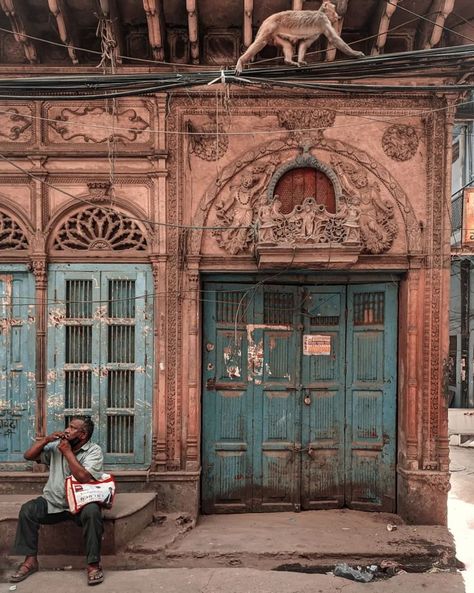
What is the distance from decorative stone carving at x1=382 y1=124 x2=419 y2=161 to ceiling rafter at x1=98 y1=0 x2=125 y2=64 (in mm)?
3016

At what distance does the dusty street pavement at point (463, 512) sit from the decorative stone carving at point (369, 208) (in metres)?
3.05

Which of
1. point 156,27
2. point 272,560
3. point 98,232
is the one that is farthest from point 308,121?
point 272,560

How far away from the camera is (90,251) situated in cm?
507

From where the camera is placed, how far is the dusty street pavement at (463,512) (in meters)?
4.30

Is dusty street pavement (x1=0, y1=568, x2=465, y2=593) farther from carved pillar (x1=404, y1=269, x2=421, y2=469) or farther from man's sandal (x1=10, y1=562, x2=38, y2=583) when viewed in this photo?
carved pillar (x1=404, y1=269, x2=421, y2=469)

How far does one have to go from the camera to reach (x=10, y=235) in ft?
16.7

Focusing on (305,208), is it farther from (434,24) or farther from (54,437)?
(54,437)

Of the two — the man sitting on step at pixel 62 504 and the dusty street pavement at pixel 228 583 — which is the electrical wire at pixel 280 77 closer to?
the man sitting on step at pixel 62 504

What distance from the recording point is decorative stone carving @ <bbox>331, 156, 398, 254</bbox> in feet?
16.5

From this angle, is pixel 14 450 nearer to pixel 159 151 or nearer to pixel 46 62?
pixel 159 151

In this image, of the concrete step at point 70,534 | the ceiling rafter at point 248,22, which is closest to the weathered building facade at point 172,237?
the ceiling rafter at point 248,22

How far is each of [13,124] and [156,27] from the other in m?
1.87

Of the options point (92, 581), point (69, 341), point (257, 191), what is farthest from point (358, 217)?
point (92, 581)

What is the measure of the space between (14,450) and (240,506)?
8.46 feet
